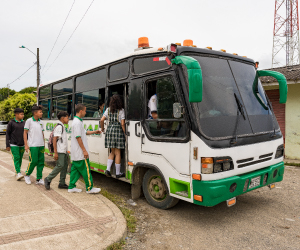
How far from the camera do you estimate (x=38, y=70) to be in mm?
23281

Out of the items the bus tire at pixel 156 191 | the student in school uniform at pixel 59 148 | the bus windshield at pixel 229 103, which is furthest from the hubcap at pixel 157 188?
the student in school uniform at pixel 59 148

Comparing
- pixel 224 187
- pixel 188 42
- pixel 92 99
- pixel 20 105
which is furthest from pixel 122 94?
pixel 20 105

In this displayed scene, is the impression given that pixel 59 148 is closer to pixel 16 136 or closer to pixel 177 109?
pixel 16 136

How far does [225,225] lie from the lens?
429cm

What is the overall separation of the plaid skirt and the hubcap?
0.97 meters

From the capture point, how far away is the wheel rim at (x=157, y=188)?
15.5 ft

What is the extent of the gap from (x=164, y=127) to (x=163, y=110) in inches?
11.1

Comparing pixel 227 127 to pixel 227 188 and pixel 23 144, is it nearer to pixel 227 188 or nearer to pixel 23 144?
pixel 227 188

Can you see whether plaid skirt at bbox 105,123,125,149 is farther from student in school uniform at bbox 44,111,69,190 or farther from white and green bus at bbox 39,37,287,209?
student in school uniform at bbox 44,111,69,190

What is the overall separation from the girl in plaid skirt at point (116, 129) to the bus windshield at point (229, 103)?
1.91 m

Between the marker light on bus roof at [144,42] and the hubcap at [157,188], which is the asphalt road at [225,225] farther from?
the marker light on bus roof at [144,42]

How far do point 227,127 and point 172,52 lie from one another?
4.73 ft

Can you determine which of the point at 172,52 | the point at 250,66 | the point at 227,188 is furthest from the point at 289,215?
the point at 172,52

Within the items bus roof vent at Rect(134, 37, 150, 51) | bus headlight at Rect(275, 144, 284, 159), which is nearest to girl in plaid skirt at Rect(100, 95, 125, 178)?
bus roof vent at Rect(134, 37, 150, 51)
